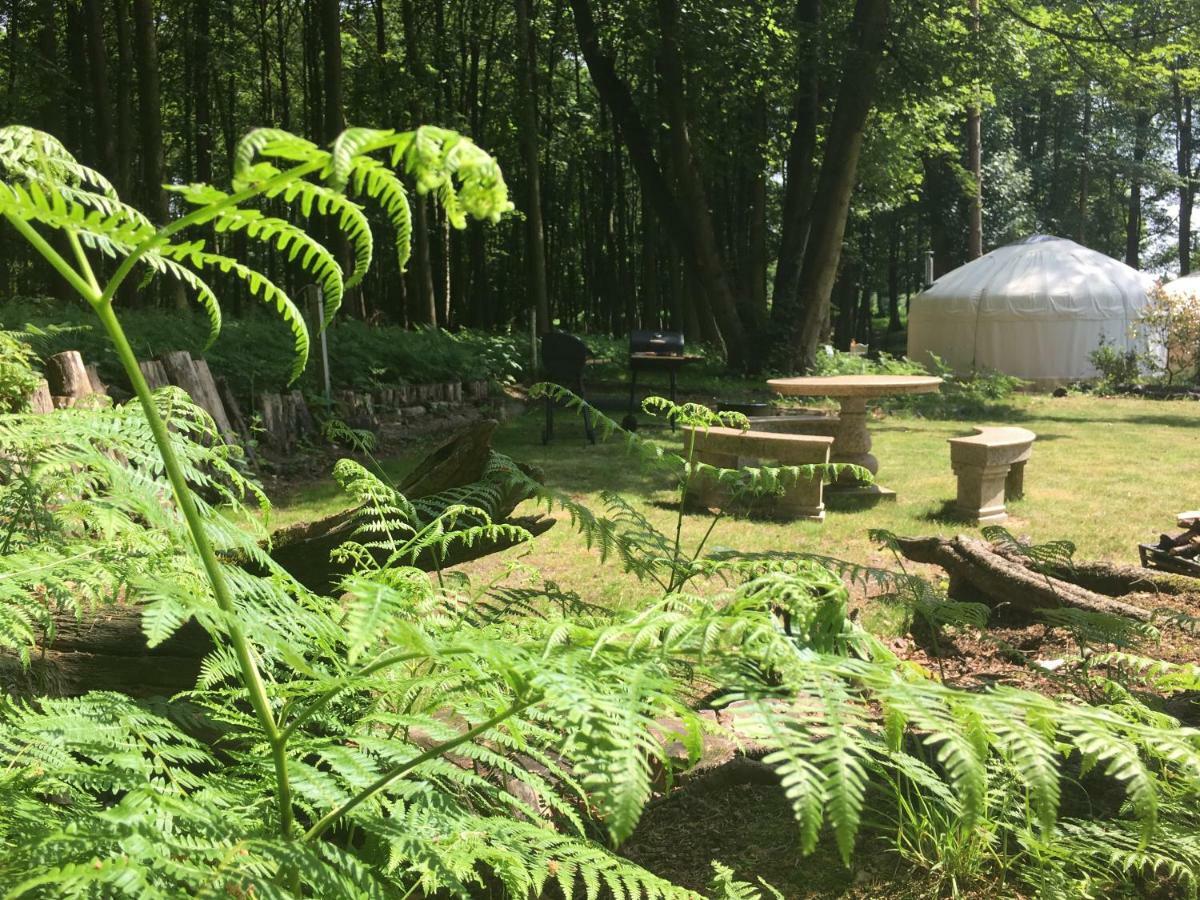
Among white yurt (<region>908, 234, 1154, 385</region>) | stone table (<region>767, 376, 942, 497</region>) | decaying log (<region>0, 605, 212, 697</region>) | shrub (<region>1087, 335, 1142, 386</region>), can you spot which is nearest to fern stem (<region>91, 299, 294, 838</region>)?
decaying log (<region>0, 605, 212, 697</region>)

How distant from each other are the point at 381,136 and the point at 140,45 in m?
16.2

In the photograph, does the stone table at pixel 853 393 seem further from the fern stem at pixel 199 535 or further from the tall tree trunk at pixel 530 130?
the tall tree trunk at pixel 530 130

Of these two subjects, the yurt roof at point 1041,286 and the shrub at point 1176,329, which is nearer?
the shrub at point 1176,329

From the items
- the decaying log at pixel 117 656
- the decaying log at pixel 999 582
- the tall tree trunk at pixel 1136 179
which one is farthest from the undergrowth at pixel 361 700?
the tall tree trunk at pixel 1136 179

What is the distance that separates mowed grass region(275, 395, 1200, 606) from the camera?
6.39 m

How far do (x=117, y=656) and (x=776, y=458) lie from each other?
5.71 m

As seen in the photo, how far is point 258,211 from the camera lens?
3.58 feet

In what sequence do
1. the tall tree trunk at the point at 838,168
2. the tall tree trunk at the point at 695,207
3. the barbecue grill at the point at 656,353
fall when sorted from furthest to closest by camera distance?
the tall tree trunk at the point at 695,207 → the tall tree trunk at the point at 838,168 → the barbecue grill at the point at 656,353

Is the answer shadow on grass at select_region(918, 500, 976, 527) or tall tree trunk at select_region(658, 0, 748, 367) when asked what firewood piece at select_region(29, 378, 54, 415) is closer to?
shadow on grass at select_region(918, 500, 976, 527)

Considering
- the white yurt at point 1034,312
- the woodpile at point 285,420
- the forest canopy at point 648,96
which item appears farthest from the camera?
the white yurt at point 1034,312

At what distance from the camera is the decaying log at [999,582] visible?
3971 millimetres

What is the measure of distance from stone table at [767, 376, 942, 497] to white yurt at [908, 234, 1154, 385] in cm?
1336

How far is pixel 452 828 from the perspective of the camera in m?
1.45

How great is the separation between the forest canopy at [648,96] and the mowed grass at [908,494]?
16.5ft
